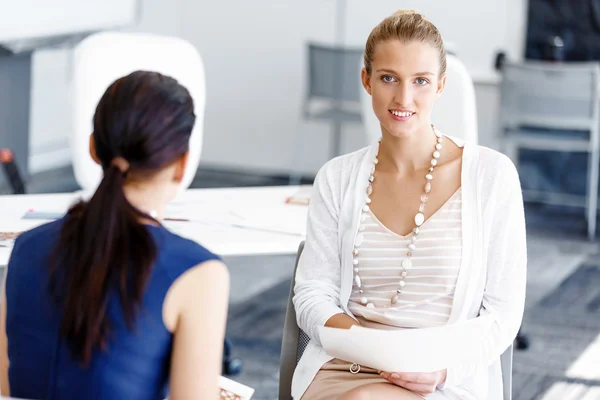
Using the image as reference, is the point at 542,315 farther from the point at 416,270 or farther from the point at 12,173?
the point at 416,270

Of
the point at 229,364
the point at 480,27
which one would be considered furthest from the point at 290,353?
the point at 480,27

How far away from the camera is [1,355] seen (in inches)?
53.1

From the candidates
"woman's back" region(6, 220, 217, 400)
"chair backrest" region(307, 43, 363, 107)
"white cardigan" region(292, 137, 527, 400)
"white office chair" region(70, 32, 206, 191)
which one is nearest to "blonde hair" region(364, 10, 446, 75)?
"white cardigan" region(292, 137, 527, 400)

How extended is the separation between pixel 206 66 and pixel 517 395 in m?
4.06

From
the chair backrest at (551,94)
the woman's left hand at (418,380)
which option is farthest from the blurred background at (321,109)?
the woman's left hand at (418,380)

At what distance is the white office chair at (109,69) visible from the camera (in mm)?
2904

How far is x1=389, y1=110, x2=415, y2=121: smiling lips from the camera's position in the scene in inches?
71.2

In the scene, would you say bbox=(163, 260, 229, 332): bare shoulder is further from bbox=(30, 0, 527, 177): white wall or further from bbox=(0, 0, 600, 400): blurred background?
bbox=(30, 0, 527, 177): white wall

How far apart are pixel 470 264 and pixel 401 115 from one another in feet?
1.00

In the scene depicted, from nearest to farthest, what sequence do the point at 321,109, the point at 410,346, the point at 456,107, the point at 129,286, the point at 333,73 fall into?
the point at 129,286 → the point at 410,346 → the point at 456,107 → the point at 333,73 → the point at 321,109

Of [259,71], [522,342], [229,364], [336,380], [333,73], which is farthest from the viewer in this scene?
[259,71]

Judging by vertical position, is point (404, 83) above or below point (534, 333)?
above

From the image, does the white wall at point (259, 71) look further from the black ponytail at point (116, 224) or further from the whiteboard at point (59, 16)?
the black ponytail at point (116, 224)

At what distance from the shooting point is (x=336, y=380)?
5.74ft
